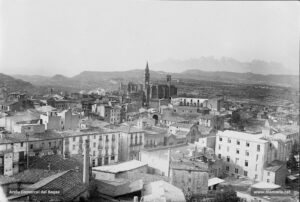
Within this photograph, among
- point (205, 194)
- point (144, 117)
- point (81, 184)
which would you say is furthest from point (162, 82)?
point (81, 184)

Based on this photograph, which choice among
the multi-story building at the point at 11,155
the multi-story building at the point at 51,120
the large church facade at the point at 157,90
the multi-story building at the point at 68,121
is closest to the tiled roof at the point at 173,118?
the large church facade at the point at 157,90

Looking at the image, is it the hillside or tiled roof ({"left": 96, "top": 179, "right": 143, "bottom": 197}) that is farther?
the hillside

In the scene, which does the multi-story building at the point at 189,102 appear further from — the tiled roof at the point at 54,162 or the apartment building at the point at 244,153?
the tiled roof at the point at 54,162

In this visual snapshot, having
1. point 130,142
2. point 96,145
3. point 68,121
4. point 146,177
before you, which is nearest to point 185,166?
point 146,177

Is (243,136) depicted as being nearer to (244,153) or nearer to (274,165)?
(244,153)

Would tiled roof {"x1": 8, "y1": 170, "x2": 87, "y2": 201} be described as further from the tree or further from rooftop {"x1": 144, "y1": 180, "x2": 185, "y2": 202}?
the tree

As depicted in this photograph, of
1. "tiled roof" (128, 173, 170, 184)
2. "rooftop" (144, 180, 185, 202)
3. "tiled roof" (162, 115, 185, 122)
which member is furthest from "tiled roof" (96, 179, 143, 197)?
"tiled roof" (162, 115, 185, 122)
